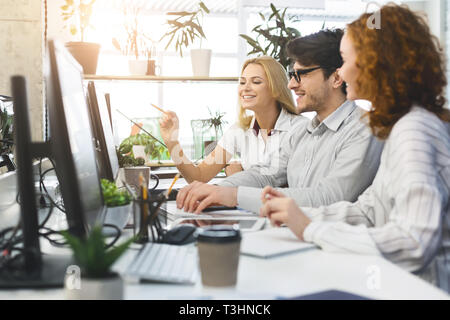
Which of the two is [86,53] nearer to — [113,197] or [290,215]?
[113,197]

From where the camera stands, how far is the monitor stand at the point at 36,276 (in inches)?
30.3

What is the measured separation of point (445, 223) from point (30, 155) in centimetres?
91

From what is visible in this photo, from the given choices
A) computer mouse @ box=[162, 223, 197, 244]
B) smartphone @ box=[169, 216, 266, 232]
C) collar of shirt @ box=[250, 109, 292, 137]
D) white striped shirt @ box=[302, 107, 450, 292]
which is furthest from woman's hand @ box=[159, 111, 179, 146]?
white striped shirt @ box=[302, 107, 450, 292]

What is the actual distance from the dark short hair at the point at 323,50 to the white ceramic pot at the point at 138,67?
5.35ft

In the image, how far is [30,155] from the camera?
806mm

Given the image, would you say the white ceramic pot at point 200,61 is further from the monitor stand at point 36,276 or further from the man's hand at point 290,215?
the monitor stand at point 36,276

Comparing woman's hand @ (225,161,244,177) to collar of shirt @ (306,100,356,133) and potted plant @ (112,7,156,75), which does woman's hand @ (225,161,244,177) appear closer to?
potted plant @ (112,7,156,75)

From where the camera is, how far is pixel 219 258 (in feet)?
2.51

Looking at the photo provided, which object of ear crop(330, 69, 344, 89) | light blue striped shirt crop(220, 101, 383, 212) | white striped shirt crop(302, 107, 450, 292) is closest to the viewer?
white striped shirt crop(302, 107, 450, 292)

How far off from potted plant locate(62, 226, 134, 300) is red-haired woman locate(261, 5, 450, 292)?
550 mm

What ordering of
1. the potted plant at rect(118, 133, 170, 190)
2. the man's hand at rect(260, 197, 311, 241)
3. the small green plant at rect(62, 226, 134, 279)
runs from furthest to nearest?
1. the potted plant at rect(118, 133, 170, 190)
2. the man's hand at rect(260, 197, 311, 241)
3. the small green plant at rect(62, 226, 134, 279)

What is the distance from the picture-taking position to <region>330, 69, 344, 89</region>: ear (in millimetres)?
2082

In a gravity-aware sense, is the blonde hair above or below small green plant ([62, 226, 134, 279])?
above
